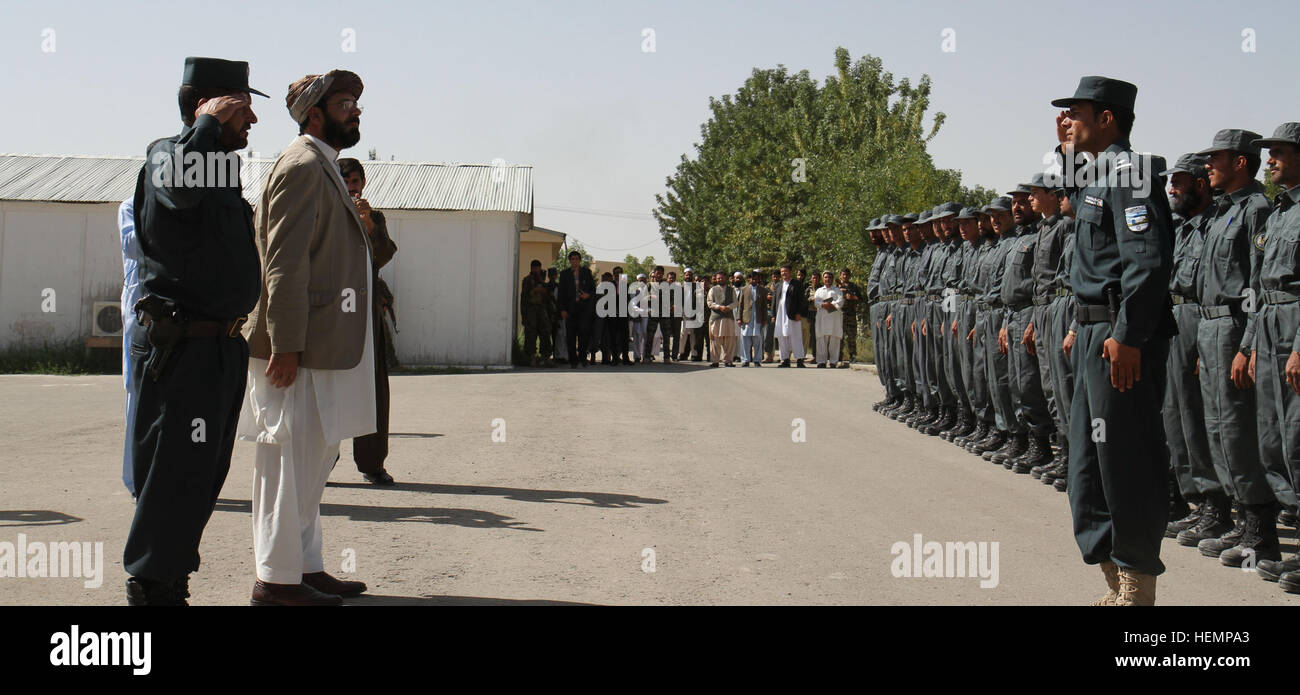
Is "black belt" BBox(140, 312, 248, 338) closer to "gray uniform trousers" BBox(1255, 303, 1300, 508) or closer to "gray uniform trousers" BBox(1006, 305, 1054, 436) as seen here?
"gray uniform trousers" BBox(1255, 303, 1300, 508)

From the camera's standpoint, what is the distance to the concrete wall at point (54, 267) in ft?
69.2

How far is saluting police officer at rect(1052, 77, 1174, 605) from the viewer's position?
449 cm

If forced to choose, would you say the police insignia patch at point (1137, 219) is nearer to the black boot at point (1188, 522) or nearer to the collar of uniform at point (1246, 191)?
the collar of uniform at point (1246, 191)

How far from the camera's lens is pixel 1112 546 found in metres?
4.57

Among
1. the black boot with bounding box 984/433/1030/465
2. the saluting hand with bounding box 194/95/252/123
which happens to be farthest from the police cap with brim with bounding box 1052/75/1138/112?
the black boot with bounding box 984/433/1030/465

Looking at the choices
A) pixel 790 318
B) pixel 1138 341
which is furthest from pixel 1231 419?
pixel 790 318

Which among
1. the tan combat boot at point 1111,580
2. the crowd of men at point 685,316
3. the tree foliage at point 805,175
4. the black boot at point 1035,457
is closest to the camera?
the tan combat boot at point 1111,580

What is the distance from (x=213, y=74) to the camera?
4441 mm

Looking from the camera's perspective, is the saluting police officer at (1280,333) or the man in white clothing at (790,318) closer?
the saluting police officer at (1280,333)

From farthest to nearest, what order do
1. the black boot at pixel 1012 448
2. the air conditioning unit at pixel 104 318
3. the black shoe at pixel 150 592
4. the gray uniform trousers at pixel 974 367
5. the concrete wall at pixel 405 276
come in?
the concrete wall at pixel 405 276 → the air conditioning unit at pixel 104 318 → the gray uniform trousers at pixel 974 367 → the black boot at pixel 1012 448 → the black shoe at pixel 150 592

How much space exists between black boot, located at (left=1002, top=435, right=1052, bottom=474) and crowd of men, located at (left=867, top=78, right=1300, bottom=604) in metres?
0.01

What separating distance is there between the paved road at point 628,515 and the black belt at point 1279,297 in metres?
1.42

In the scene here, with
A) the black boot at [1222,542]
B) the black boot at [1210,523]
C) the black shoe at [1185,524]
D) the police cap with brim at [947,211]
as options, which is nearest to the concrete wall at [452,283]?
the police cap with brim at [947,211]

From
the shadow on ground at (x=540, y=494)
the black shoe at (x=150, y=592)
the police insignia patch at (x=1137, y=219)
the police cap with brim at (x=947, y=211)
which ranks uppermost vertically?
the police cap with brim at (x=947, y=211)
